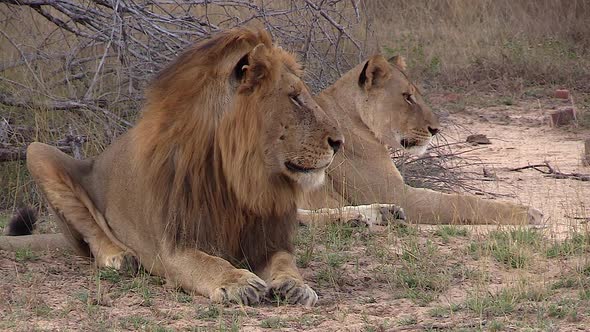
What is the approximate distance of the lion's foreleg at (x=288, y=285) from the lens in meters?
4.05

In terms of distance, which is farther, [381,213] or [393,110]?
[393,110]

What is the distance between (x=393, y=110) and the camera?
6203 mm

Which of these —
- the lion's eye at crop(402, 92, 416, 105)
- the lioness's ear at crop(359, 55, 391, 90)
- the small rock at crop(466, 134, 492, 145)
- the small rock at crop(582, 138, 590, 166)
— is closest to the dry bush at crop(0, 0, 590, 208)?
the lioness's ear at crop(359, 55, 391, 90)

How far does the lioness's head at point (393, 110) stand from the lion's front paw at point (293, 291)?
2.22m

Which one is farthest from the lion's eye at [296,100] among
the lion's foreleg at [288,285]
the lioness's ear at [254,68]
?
the lion's foreleg at [288,285]

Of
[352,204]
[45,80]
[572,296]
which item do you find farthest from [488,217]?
[45,80]

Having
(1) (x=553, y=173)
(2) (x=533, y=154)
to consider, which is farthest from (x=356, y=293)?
(2) (x=533, y=154)

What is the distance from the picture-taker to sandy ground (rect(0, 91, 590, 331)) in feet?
12.3

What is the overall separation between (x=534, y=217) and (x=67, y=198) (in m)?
2.37

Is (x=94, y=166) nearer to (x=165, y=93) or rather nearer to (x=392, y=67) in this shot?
(x=165, y=93)

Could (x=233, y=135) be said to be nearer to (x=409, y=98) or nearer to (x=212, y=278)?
(x=212, y=278)

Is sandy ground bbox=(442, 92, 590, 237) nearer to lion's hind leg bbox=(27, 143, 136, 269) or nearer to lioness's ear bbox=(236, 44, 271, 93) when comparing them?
lioness's ear bbox=(236, 44, 271, 93)

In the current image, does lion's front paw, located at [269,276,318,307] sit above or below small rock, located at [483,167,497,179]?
above

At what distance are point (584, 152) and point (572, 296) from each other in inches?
157
